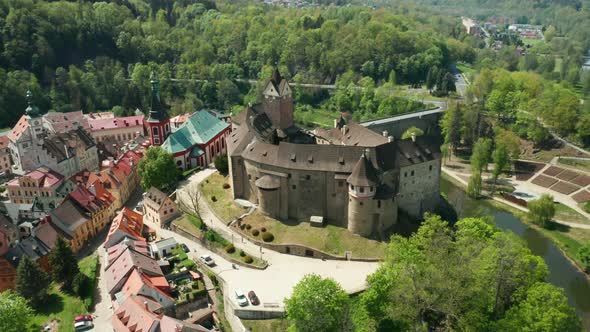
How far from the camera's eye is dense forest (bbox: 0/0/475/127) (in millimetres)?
132875

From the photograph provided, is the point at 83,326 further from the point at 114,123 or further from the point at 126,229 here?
the point at 114,123

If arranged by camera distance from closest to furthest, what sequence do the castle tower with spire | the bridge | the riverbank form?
the castle tower with spire
the riverbank
the bridge

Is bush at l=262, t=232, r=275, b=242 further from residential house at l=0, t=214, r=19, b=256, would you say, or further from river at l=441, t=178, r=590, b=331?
river at l=441, t=178, r=590, b=331

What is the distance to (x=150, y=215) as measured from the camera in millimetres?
73875

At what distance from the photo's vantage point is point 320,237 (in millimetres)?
63938

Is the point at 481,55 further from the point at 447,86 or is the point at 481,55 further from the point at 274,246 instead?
the point at 274,246

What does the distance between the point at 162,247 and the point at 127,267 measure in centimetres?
709

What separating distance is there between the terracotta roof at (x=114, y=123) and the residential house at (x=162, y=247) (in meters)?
52.3

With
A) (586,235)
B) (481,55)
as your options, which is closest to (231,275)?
(586,235)

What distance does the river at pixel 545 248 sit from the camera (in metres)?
60.7

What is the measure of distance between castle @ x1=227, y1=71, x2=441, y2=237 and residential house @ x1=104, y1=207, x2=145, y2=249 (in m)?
14.7

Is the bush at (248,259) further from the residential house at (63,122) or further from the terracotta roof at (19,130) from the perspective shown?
the residential house at (63,122)

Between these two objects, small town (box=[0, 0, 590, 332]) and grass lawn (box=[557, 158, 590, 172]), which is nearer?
small town (box=[0, 0, 590, 332])

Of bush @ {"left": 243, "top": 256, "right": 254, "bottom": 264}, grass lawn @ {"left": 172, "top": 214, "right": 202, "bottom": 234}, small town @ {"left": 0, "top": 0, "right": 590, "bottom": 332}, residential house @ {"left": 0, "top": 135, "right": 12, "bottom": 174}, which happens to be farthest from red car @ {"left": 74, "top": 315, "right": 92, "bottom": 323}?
residential house @ {"left": 0, "top": 135, "right": 12, "bottom": 174}
